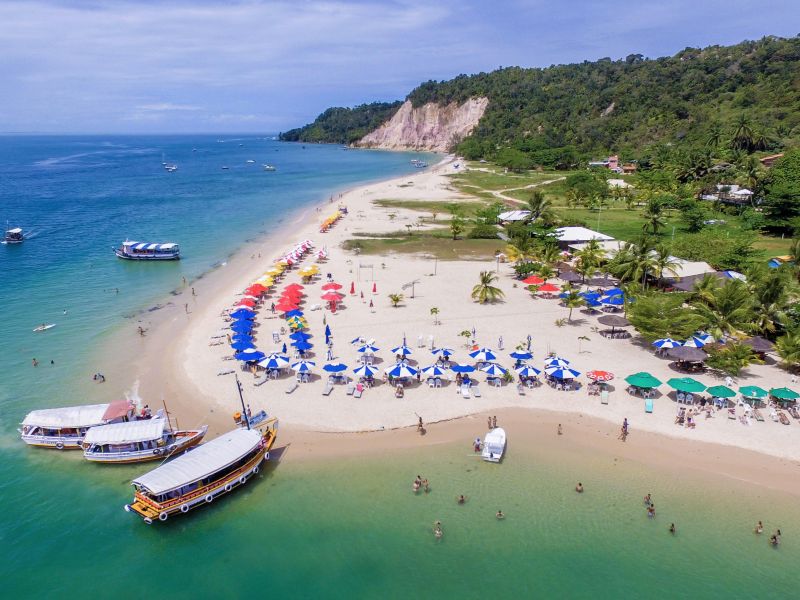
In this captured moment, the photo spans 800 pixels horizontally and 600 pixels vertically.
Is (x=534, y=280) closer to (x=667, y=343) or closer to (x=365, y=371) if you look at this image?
(x=667, y=343)

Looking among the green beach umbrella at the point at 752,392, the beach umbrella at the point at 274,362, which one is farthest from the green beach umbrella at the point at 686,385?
the beach umbrella at the point at 274,362

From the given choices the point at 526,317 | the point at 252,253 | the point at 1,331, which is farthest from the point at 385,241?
the point at 1,331

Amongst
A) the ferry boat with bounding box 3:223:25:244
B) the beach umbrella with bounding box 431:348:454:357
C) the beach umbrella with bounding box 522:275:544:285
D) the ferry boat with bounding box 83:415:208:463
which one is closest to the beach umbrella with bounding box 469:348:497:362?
the beach umbrella with bounding box 431:348:454:357

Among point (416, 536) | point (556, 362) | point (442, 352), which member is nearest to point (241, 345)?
point (442, 352)

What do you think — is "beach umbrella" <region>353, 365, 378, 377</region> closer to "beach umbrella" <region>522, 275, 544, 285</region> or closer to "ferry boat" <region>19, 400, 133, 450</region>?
"ferry boat" <region>19, 400, 133, 450</region>

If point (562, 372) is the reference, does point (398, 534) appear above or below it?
below

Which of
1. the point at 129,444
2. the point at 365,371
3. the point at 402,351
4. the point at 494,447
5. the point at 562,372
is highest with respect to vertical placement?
the point at 402,351

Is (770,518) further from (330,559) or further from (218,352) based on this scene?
(218,352)
